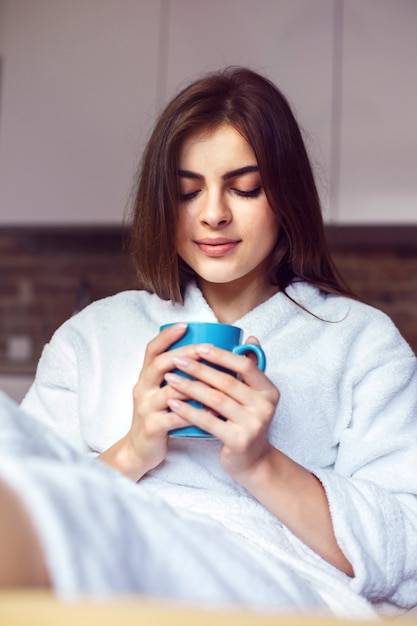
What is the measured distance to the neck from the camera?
1.27m

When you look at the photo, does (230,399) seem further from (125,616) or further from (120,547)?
(125,616)

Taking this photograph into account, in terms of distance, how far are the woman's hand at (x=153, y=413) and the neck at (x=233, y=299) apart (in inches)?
12.9

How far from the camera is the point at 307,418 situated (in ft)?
3.64

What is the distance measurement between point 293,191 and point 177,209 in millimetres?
180

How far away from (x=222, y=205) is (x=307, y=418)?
0.33 metres

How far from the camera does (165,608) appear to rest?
0.33 m

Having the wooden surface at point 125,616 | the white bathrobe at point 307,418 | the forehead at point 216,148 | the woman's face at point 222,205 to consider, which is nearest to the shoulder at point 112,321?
the white bathrobe at point 307,418

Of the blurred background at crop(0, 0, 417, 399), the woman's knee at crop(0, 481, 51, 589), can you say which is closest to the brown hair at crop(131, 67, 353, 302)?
the woman's knee at crop(0, 481, 51, 589)

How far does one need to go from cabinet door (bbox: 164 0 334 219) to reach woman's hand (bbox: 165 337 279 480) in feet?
5.93

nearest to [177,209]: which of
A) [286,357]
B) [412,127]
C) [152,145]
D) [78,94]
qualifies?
[152,145]

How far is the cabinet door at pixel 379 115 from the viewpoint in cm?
258

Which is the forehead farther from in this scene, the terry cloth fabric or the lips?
the terry cloth fabric

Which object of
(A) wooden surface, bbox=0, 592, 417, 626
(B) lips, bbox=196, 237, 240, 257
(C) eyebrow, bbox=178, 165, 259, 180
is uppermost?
(C) eyebrow, bbox=178, 165, 259, 180

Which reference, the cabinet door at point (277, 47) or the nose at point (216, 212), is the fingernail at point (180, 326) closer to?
the nose at point (216, 212)
